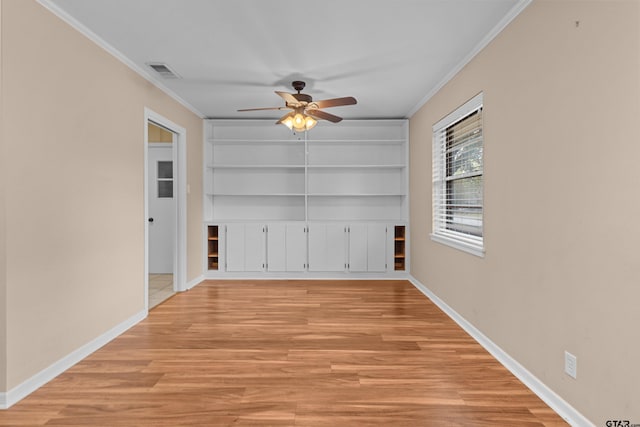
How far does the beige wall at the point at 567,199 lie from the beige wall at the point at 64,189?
314 cm

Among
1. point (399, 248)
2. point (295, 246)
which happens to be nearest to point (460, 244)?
point (399, 248)

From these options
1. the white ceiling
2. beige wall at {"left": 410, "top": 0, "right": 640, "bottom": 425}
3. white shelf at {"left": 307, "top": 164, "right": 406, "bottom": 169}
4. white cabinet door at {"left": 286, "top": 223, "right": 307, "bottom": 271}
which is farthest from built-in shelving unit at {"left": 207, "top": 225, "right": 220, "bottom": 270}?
beige wall at {"left": 410, "top": 0, "right": 640, "bottom": 425}

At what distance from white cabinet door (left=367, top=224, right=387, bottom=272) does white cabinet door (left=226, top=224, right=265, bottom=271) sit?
64.7 inches

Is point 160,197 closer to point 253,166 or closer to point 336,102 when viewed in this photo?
point 253,166

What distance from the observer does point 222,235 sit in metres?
5.70

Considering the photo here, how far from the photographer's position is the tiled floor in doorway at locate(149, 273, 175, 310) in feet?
14.6

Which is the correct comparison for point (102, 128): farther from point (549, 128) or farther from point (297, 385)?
point (549, 128)

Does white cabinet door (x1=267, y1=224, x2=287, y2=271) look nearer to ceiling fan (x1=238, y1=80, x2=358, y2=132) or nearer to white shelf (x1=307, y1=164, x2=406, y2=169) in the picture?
white shelf (x1=307, y1=164, x2=406, y2=169)

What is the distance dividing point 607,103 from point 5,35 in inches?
126

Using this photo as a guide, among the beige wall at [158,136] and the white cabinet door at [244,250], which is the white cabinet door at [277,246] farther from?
the beige wall at [158,136]

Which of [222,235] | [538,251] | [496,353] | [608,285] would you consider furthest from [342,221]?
[608,285]

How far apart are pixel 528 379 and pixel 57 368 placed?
311cm

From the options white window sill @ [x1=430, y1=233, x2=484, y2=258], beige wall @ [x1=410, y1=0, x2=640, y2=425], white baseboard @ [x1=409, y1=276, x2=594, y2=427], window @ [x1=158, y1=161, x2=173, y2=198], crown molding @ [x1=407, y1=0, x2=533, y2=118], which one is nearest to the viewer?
beige wall @ [x1=410, y1=0, x2=640, y2=425]

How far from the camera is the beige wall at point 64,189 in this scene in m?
2.20
